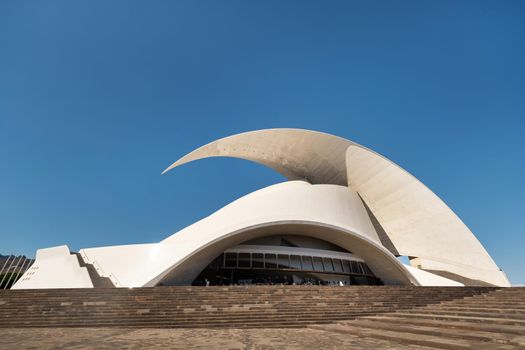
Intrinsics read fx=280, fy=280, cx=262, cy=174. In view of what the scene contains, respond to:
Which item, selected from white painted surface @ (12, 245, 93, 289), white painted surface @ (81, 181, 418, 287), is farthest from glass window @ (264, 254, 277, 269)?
white painted surface @ (12, 245, 93, 289)

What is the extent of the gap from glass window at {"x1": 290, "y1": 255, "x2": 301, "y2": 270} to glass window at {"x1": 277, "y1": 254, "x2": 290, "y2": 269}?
30 centimetres

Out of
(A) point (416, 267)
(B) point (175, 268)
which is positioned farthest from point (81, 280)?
(A) point (416, 267)

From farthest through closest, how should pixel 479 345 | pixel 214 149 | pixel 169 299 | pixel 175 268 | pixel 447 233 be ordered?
pixel 214 149 < pixel 447 233 < pixel 175 268 < pixel 169 299 < pixel 479 345

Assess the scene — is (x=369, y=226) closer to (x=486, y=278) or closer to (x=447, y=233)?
(x=447, y=233)

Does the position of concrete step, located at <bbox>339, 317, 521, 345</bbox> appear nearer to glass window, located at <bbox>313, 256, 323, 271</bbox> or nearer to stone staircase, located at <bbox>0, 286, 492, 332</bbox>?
stone staircase, located at <bbox>0, 286, 492, 332</bbox>

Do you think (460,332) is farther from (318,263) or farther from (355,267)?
(355,267)

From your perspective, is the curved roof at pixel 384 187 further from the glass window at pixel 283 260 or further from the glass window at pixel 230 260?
the glass window at pixel 230 260

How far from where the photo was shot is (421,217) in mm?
22078

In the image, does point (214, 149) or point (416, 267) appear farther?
point (214, 149)

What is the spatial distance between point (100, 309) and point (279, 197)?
565 inches

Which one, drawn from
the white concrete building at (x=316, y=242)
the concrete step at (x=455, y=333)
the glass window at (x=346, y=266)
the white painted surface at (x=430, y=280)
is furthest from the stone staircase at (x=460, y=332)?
the glass window at (x=346, y=266)

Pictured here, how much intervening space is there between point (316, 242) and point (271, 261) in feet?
15.7

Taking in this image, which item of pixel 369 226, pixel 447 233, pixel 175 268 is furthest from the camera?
pixel 369 226

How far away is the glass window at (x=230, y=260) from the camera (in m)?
19.9
